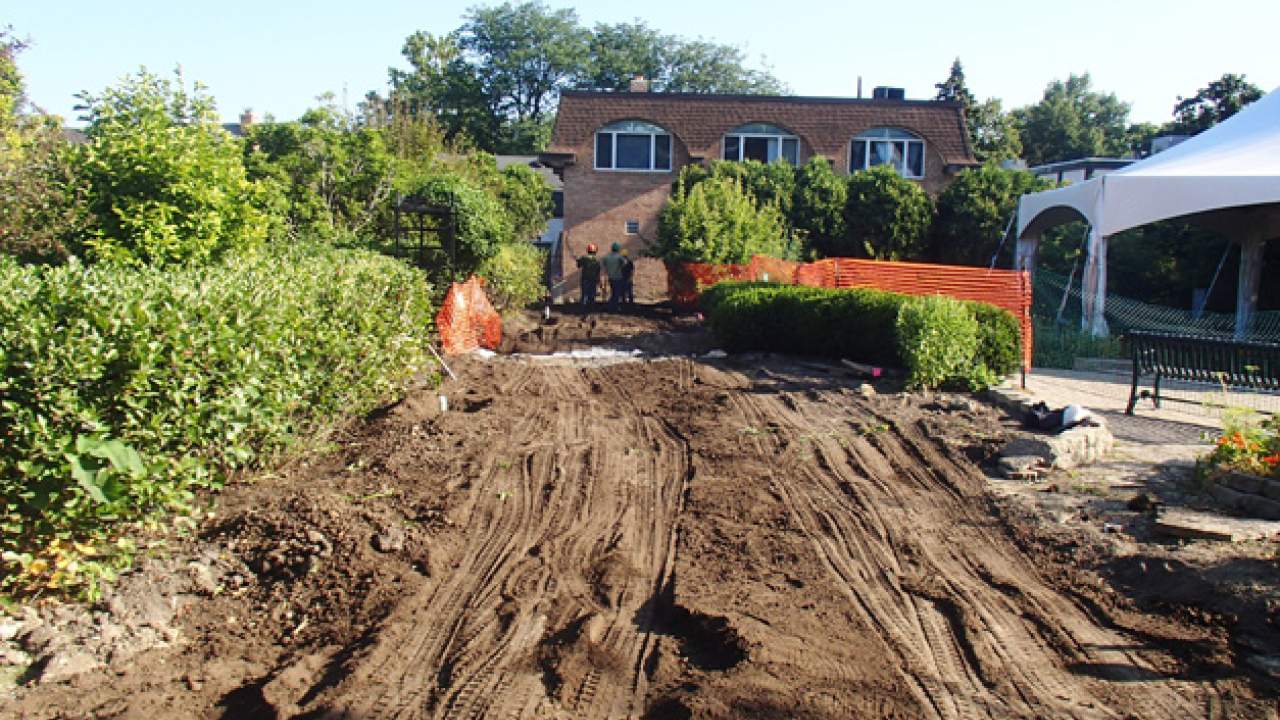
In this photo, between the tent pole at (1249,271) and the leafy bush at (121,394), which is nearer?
the leafy bush at (121,394)

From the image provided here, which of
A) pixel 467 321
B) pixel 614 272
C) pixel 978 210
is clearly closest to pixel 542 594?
pixel 467 321

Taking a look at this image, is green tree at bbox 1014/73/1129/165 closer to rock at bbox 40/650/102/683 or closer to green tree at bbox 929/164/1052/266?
green tree at bbox 929/164/1052/266

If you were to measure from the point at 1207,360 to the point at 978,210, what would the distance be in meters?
18.4

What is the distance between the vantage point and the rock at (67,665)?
431 centimetres

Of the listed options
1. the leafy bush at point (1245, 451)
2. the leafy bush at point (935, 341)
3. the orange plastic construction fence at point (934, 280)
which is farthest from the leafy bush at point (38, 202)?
the orange plastic construction fence at point (934, 280)

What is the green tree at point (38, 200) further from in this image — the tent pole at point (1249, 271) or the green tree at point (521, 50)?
the green tree at point (521, 50)

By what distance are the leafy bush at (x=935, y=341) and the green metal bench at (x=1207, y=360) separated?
6.36 ft

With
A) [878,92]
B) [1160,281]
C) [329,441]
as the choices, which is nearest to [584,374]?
[329,441]

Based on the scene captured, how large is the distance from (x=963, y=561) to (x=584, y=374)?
25.4 feet

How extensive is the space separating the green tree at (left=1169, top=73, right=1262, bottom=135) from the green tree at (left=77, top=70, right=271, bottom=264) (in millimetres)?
33994

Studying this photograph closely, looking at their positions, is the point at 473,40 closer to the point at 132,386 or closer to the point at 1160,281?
the point at 1160,281

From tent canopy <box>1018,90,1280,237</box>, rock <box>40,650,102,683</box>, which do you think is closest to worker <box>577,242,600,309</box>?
tent canopy <box>1018,90,1280,237</box>

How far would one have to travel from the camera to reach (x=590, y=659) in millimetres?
4453

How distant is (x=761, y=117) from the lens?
31.7 metres
